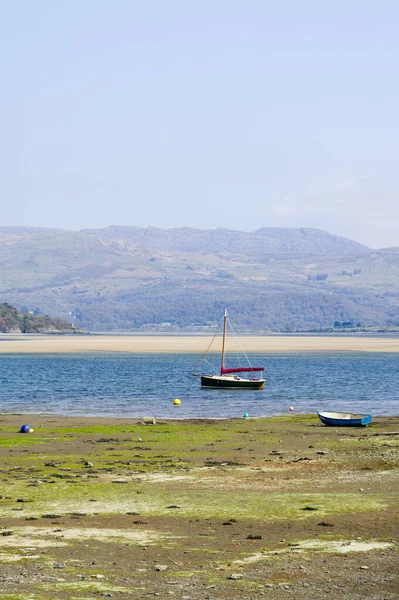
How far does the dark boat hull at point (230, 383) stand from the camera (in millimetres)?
88562

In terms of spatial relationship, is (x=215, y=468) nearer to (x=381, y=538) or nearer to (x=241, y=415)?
(x=381, y=538)

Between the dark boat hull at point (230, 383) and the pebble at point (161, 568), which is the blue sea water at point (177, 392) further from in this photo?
the pebble at point (161, 568)

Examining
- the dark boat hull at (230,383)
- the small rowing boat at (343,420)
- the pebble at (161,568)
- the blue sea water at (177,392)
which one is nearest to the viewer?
the pebble at (161,568)

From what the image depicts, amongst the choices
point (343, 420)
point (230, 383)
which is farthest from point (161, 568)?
point (230, 383)

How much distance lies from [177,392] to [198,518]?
57.5 meters

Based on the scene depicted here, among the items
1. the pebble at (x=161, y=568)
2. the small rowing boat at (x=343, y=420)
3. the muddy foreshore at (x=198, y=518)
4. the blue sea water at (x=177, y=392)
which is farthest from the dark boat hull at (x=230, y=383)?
the pebble at (x=161, y=568)

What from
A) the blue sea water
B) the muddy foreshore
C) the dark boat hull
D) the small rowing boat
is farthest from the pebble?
the dark boat hull

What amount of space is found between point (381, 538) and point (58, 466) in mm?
15835

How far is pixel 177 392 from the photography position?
82.8m

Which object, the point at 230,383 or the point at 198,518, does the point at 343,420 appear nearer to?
the point at 198,518

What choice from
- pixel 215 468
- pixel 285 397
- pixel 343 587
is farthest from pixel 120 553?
pixel 285 397

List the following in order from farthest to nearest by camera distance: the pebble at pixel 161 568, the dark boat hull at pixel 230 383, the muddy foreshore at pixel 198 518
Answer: the dark boat hull at pixel 230 383
the pebble at pixel 161 568
the muddy foreshore at pixel 198 518

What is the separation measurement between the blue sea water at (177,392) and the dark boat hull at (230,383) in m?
1.11

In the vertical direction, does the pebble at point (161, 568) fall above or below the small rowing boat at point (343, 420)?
above
